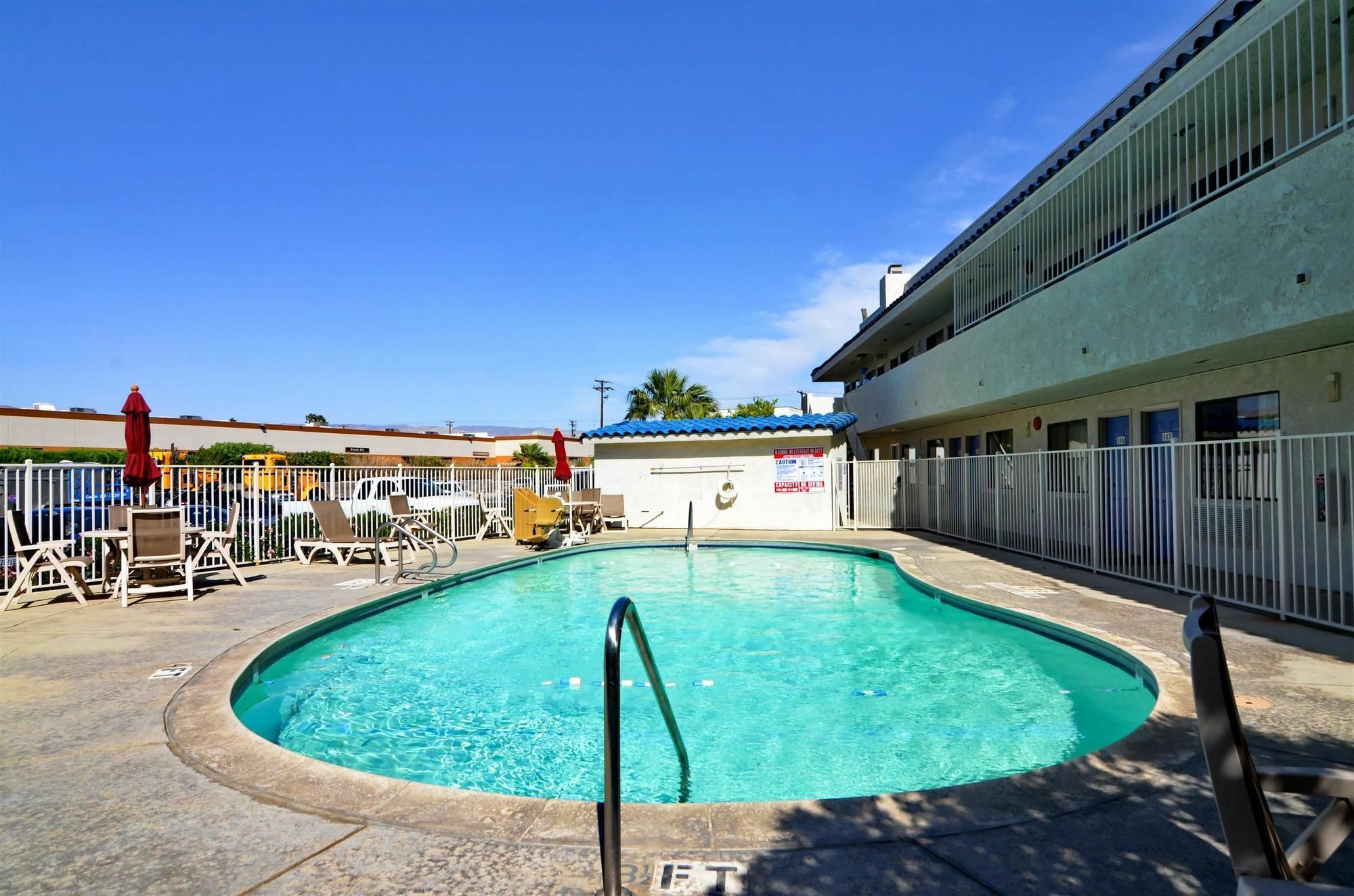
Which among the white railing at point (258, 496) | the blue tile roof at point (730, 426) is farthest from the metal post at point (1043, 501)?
the white railing at point (258, 496)

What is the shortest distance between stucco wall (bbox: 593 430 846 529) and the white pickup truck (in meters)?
4.99

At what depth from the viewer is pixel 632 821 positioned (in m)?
2.94

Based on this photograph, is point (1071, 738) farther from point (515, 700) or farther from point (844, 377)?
point (844, 377)

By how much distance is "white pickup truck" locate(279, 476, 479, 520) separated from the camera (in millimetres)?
14602

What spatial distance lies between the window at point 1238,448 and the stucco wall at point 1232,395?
139 mm

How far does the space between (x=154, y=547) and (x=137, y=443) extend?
1.58 m

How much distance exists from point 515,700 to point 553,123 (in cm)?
1436

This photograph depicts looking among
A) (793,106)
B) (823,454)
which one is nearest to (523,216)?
(793,106)

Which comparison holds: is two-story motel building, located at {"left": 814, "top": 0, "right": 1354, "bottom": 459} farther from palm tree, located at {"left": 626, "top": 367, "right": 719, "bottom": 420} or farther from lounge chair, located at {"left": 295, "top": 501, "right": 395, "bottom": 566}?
palm tree, located at {"left": 626, "top": 367, "right": 719, "bottom": 420}

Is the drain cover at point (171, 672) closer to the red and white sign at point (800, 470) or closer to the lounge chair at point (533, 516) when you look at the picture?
the lounge chair at point (533, 516)

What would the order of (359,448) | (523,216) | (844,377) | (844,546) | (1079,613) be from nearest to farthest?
(1079,613), (844,546), (523,216), (844,377), (359,448)

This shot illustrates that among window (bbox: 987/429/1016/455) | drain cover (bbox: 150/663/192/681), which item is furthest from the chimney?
drain cover (bbox: 150/663/192/681)

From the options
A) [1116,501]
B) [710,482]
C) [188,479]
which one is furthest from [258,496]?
[1116,501]

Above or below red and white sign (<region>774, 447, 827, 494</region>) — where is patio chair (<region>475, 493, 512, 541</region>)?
below
